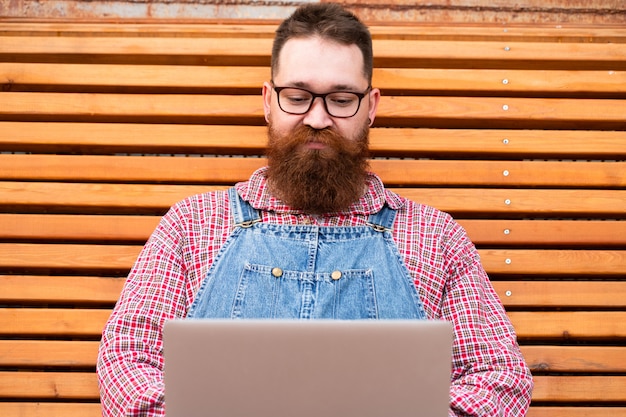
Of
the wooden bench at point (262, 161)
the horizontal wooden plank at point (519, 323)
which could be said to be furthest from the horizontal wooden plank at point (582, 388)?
the horizontal wooden plank at point (519, 323)

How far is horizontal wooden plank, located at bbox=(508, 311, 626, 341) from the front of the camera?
10.0ft

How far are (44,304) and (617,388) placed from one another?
8.36ft

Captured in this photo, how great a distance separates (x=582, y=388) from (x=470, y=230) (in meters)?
0.84

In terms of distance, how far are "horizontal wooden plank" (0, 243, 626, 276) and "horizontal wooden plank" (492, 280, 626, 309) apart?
49 mm

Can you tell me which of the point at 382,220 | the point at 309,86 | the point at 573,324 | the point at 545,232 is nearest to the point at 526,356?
the point at 573,324

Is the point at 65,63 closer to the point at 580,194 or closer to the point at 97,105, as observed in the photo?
the point at 97,105

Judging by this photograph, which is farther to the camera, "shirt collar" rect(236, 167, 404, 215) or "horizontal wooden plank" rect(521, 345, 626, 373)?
"horizontal wooden plank" rect(521, 345, 626, 373)

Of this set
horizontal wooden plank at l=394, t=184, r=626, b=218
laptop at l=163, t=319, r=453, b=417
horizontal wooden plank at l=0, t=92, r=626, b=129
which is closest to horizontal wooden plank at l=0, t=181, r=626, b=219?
horizontal wooden plank at l=394, t=184, r=626, b=218

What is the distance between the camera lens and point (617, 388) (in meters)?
3.05

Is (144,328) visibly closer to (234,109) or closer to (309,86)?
(309,86)

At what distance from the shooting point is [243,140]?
10.3 feet

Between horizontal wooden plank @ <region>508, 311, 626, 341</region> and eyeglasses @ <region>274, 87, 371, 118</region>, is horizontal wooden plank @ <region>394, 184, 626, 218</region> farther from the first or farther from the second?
eyeglasses @ <region>274, 87, 371, 118</region>

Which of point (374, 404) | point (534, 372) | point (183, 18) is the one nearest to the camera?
point (374, 404)

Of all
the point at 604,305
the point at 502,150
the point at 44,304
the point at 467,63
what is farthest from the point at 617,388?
the point at 44,304
